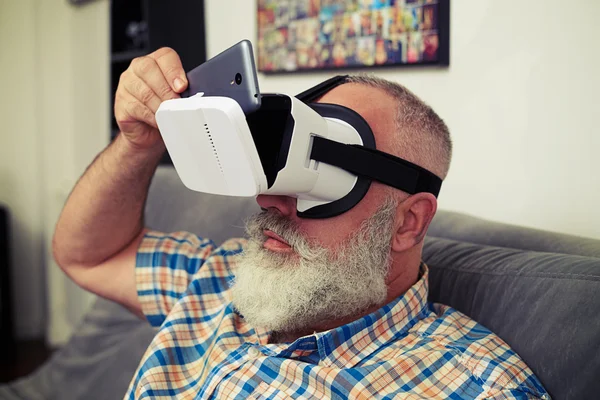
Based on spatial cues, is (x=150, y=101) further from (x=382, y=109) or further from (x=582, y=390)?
(x=582, y=390)

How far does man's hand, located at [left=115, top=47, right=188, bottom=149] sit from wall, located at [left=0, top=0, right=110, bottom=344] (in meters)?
2.41

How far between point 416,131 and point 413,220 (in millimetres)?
158

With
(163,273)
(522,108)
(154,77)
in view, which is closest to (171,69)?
(154,77)

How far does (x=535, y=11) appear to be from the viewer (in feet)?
4.64

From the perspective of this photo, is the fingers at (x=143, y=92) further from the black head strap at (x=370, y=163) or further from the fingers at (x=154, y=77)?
the black head strap at (x=370, y=163)

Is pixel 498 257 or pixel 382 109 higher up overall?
pixel 382 109

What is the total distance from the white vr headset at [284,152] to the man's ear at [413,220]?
0.02 metres

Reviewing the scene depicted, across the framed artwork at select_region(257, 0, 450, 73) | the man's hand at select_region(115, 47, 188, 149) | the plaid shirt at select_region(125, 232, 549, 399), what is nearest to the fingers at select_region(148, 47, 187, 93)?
the man's hand at select_region(115, 47, 188, 149)

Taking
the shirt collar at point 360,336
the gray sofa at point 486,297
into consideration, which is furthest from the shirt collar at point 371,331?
the gray sofa at point 486,297

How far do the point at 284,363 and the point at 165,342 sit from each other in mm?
269

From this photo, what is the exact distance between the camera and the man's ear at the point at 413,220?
112 centimetres

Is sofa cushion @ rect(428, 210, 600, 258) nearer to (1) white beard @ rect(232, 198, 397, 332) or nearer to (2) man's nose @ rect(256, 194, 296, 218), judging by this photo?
(1) white beard @ rect(232, 198, 397, 332)

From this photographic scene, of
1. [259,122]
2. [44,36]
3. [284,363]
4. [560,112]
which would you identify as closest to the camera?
[259,122]

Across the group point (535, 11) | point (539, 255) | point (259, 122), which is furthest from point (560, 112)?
point (259, 122)
